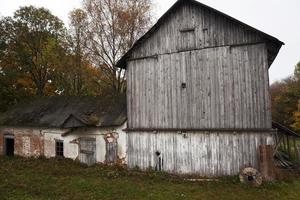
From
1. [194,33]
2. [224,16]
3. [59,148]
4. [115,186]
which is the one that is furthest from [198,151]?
[59,148]

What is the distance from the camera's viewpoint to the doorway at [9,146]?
21844 millimetres

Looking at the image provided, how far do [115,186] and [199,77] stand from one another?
21.2 ft

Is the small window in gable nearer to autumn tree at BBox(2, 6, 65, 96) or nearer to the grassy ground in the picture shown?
the grassy ground

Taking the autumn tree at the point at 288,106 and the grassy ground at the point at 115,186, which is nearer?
the grassy ground at the point at 115,186

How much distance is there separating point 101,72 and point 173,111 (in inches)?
664

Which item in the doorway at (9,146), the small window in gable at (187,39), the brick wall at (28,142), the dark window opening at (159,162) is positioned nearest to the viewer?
the small window in gable at (187,39)

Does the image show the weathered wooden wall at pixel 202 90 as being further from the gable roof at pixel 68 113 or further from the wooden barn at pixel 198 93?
the gable roof at pixel 68 113

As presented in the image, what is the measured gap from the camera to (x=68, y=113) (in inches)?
763

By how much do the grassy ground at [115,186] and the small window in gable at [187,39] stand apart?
21.1 ft

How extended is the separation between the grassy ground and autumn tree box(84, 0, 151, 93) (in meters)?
15.1

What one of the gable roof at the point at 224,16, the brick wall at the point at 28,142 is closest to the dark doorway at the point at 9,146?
the brick wall at the point at 28,142

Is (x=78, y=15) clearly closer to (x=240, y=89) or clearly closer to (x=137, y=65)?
(x=137, y=65)

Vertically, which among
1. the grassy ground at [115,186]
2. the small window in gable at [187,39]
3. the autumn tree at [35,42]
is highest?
the autumn tree at [35,42]

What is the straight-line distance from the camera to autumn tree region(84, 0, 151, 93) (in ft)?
94.4
